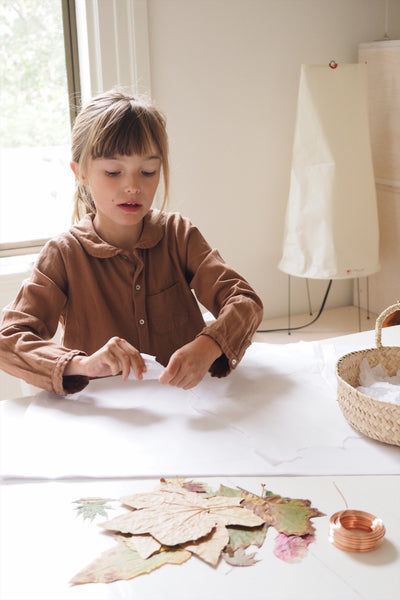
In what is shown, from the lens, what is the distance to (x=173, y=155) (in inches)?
108

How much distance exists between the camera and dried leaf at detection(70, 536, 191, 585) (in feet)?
2.21

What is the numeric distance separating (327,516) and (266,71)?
7.71 feet

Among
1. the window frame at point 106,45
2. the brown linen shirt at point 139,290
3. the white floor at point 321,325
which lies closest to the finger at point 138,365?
the brown linen shirt at point 139,290

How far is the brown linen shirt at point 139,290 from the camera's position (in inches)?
50.5

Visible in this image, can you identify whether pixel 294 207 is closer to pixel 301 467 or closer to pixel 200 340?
pixel 200 340

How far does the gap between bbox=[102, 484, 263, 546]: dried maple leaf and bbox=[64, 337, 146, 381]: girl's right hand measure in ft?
0.96

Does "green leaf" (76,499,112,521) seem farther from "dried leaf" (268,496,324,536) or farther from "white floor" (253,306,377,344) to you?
"white floor" (253,306,377,344)

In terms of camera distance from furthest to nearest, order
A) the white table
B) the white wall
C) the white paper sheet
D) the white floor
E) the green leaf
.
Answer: the white floor → the white wall → the white paper sheet → the green leaf → the white table

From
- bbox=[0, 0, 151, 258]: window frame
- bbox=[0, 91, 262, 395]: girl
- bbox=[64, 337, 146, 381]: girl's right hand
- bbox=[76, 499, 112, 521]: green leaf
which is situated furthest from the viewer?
bbox=[0, 0, 151, 258]: window frame

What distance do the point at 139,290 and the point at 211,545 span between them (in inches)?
28.9

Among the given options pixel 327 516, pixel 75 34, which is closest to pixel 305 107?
pixel 75 34

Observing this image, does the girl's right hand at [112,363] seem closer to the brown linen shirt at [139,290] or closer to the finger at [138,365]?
the finger at [138,365]

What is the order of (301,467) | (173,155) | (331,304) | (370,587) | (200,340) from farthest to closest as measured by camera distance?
(331,304) < (173,155) < (200,340) < (301,467) < (370,587)

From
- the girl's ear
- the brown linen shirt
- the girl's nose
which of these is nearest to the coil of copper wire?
the brown linen shirt
